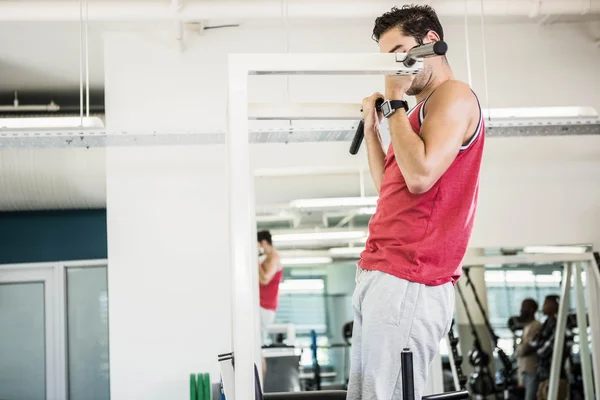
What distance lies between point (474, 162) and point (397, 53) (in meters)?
0.29

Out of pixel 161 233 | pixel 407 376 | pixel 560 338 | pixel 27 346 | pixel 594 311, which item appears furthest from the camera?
pixel 27 346

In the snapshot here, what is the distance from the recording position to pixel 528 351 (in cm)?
614

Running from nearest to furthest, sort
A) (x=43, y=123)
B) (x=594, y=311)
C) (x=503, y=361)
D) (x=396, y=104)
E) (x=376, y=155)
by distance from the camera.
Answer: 1. (x=396, y=104)
2. (x=376, y=155)
3. (x=43, y=123)
4. (x=594, y=311)
5. (x=503, y=361)

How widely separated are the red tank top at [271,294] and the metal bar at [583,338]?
209 centimetres

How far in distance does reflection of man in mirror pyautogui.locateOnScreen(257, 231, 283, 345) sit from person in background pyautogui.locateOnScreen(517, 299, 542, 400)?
6.58ft

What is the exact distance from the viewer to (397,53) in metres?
1.74

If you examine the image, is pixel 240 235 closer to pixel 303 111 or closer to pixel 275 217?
pixel 303 111

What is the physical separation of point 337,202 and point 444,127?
3.76 meters

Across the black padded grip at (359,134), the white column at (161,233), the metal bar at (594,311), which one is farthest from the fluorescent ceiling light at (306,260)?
the black padded grip at (359,134)

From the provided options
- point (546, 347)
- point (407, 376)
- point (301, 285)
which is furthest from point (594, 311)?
point (407, 376)

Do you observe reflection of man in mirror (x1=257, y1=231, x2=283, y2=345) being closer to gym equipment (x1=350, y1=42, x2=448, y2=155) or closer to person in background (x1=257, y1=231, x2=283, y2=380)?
person in background (x1=257, y1=231, x2=283, y2=380)

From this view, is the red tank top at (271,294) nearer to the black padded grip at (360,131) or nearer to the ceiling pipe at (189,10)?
the ceiling pipe at (189,10)

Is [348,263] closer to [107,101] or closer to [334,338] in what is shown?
[334,338]

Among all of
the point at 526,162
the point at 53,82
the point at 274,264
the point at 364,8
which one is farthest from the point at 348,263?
the point at 53,82
